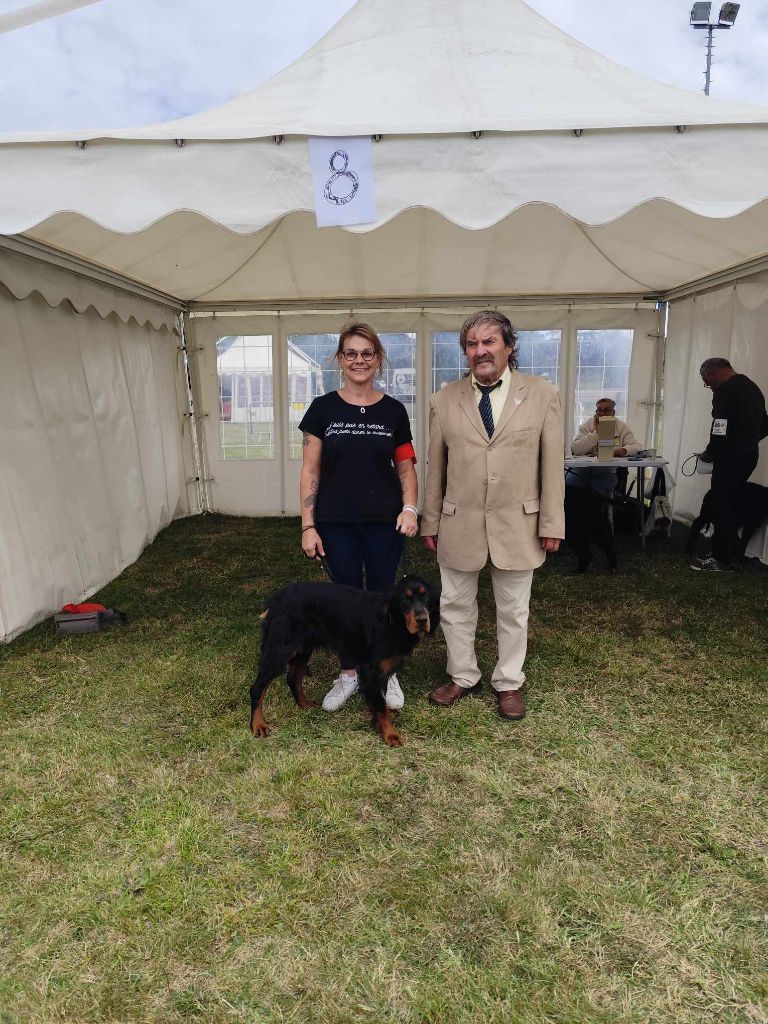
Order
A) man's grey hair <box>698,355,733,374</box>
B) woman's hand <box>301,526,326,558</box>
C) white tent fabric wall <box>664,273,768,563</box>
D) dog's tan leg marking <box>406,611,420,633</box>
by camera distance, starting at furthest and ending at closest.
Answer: white tent fabric wall <box>664,273,768,563</box> < man's grey hair <box>698,355,733,374</box> < woman's hand <box>301,526,326,558</box> < dog's tan leg marking <box>406,611,420,633</box>

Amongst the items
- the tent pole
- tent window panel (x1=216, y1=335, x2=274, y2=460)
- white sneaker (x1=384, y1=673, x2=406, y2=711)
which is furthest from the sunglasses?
the tent pole

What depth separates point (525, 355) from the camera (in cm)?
710

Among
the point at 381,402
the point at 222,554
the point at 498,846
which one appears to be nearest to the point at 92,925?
the point at 498,846

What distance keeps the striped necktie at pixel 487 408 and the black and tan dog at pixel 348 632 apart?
0.69m

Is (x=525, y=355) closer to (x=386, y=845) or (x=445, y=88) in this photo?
(x=445, y=88)

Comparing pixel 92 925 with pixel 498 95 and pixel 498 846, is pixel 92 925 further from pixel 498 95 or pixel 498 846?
pixel 498 95

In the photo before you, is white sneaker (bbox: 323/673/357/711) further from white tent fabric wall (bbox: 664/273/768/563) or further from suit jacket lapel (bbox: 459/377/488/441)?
white tent fabric wall (bbox: 664/273/768/563)

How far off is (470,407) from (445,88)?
64.1 inches

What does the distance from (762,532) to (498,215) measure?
3.92 meters

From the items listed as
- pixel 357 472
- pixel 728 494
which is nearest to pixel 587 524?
pixel 728 494

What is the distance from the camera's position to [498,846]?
2.05m

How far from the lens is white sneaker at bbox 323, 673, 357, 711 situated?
116 inches

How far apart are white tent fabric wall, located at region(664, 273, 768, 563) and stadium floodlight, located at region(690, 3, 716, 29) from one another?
20.2ft

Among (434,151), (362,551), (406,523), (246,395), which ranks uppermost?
(434,151)
